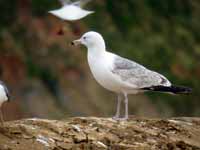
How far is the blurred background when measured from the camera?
80.5 ft

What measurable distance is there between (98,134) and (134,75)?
1.23 meters

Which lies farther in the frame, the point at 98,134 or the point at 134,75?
the point at 134,75

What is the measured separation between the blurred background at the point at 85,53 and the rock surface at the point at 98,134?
372 inches

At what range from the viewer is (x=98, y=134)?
1331cm

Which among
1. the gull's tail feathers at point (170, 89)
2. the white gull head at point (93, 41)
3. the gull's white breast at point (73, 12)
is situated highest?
the gull's white breast at point (73, 12)

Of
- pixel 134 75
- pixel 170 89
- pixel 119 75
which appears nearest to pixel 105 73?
pixel 119 75

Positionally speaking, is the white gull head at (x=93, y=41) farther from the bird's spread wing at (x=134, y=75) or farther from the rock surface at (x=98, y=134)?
the rock surface at (x=98, y=134)

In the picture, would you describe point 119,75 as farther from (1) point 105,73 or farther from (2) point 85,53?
(2) point 85,53

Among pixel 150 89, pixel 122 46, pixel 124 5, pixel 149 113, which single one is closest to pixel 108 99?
pixel 149 113

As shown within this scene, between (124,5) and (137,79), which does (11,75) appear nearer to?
(124,5)

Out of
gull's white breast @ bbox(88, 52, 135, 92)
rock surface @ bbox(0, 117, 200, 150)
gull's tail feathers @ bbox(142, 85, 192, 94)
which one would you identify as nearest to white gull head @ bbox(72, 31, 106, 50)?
gull's white breast @ bbox(88, 52, 135, 92)

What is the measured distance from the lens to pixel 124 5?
1135 inches

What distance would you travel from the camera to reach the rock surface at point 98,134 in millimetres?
12891

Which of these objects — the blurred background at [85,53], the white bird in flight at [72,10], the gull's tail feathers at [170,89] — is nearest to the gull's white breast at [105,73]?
the gull's tail feathers at [170,89]
